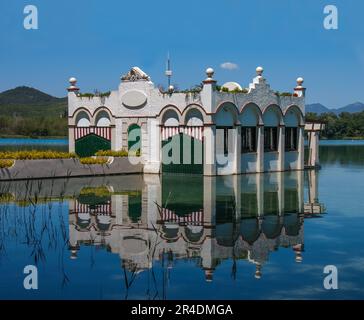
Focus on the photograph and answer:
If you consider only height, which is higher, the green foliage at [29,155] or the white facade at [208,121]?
the white facade at [208,121]

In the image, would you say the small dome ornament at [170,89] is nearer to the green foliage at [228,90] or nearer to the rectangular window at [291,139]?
the green foliage at [228,90]

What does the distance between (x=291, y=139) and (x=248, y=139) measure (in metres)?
4.79

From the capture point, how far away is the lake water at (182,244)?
9.32m

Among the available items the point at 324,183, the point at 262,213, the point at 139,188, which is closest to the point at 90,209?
the point at 262,213

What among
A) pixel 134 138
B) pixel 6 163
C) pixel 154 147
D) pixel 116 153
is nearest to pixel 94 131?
pixel 134 138

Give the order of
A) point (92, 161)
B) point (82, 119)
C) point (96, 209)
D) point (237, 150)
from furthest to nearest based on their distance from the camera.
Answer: point (82, 119) → point (237, 150) → point (92, 161) → point (96, 209)

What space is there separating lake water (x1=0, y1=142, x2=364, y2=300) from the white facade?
7780 millimetres

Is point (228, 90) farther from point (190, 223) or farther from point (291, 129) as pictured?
point (190, 223)

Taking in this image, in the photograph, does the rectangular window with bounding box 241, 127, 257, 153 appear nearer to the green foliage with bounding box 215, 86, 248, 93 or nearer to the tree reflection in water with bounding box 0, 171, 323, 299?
the green foliage with bounding box 215, 86, 248, 93

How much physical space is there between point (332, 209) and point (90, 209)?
7.50 m

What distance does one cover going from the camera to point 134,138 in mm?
33062

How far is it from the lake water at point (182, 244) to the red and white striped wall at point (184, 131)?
7.62m
